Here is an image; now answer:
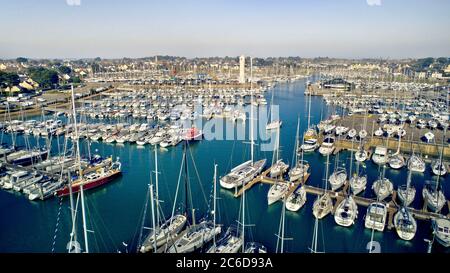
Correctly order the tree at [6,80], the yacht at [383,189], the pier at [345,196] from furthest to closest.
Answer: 1. the tree at [6,80]
2. the yacht at [383,189]
3. the pier at [345,196]

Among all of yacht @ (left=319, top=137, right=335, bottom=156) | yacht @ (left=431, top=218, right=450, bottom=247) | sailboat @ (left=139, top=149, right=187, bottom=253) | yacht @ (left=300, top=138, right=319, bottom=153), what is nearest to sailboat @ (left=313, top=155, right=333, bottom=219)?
yacht @ (left=431, top=218, right=450, bottom=247)

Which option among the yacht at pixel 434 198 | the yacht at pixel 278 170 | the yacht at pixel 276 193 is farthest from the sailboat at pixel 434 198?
the yacht at pixel 278 170

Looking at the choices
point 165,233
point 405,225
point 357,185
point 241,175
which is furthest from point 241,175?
point 405,225

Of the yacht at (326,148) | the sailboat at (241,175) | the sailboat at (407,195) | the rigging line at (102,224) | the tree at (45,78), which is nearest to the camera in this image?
the rigging line at (102,224)

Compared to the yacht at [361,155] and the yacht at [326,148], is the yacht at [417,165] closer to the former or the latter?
the yacht at [361,155]

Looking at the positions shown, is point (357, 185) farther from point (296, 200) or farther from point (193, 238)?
point (193, 238)
